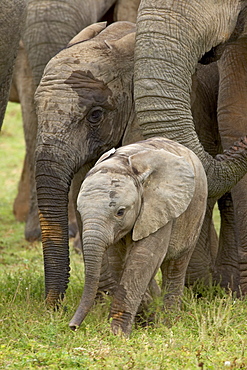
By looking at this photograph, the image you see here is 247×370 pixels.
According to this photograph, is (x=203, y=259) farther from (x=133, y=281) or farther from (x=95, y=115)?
(x=133, y=281)

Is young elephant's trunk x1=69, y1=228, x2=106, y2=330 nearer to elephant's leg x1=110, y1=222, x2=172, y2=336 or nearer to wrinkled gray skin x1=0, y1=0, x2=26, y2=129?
elephant's leg x1=110, y1=222, x2=172, y2=336

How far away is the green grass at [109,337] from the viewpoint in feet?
12.5

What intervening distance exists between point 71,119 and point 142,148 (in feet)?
2.33

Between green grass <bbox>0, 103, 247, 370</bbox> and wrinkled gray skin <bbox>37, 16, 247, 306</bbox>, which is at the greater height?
wrinkled gray skin <bbox>37, 16, 247, 306</bbox>

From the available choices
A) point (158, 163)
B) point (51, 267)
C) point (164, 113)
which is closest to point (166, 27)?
point (164, 113)

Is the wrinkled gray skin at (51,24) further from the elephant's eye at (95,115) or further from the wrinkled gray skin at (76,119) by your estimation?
the elephant's eye at (95,115)

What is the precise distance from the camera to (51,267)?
4922 mm

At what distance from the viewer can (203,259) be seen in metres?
5.84

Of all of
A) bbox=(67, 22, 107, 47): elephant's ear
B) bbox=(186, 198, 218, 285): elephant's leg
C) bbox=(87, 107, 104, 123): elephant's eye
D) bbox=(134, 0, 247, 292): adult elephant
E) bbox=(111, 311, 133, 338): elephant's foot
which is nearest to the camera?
bbox=(111, 311, 133, 338): elephant's foot

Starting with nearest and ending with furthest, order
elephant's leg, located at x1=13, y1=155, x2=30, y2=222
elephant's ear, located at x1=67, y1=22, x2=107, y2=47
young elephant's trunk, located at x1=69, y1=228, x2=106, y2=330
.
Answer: young elephant's trunk, located at x1=69, y1=228, x2=106, y2=330
elephant's ear, located at x1=67, y1=22, x2=107, y2=47
elephant's leg, located at x1=13, y1=155, x2=30, y2=222

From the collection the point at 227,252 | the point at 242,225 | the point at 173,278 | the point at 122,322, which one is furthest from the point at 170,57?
the point at 227,252

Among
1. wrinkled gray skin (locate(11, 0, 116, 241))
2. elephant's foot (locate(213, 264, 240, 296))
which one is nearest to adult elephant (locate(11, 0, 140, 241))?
wrinkled gray skin (locate(11, 0, 116, 241))

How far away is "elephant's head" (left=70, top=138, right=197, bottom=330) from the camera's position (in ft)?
13.4

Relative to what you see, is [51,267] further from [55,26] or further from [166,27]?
[55,26]
